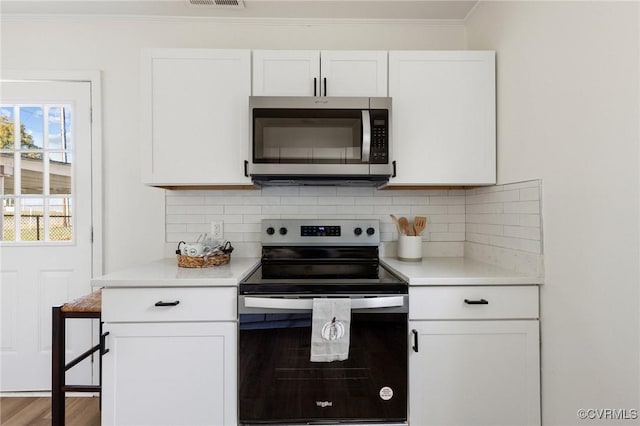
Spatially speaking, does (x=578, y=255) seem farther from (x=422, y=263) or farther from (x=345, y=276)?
(x=345, y=276)

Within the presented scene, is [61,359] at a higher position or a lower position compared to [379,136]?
lower

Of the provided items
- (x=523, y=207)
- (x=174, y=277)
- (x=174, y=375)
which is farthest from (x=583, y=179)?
(x=174, y=375)

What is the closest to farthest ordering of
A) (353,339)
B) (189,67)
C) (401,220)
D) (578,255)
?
1. (578,255)
2. (353,339)
3. (189,67)
4. (401,220)

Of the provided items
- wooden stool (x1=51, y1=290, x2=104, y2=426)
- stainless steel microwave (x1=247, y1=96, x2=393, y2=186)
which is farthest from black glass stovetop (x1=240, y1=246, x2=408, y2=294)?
wooden stool (x1=51, y1=290, x2=104, y2=426)

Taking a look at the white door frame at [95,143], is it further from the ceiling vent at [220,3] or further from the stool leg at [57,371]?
the ceiling vent at [220,3]

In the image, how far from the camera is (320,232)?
6.86 ft

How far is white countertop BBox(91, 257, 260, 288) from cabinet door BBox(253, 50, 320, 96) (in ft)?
3.07

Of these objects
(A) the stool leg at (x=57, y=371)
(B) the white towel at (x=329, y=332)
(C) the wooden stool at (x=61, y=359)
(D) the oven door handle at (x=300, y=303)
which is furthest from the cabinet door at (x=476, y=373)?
(A) the stool leg at (x=57, y=371)

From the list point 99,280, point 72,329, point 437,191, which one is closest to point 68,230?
point 72,329

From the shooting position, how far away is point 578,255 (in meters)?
1.26

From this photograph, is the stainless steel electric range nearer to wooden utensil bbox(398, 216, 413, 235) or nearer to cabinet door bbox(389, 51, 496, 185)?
wooden utensil bbox(398, 216, 413, 235)

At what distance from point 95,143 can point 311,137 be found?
1384 millimetres

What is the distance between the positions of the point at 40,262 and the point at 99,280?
1057 millimetres

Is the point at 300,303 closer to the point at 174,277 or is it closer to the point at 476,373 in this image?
the point at 174,277
